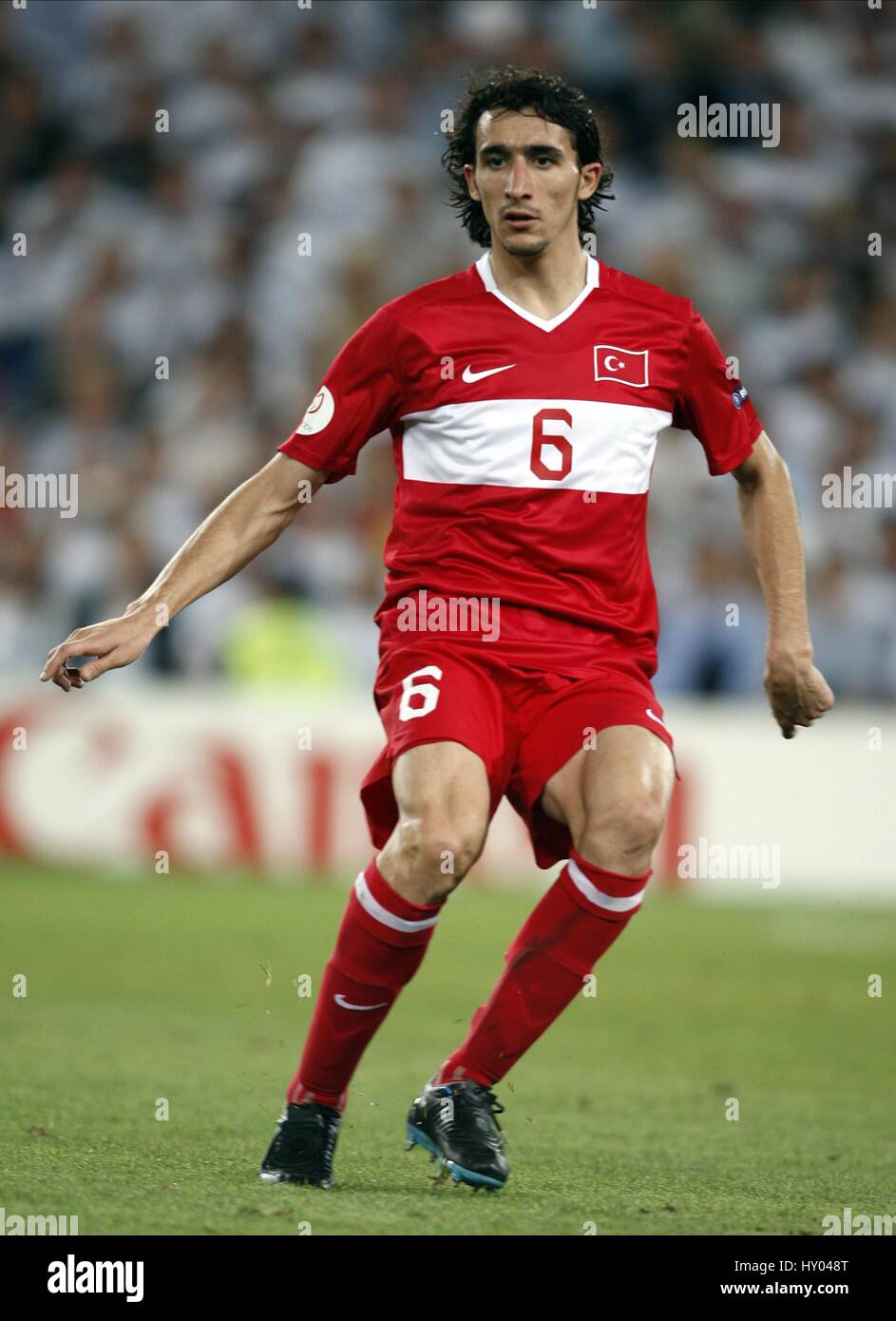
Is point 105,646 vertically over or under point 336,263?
under

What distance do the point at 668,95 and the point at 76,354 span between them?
4.33 m

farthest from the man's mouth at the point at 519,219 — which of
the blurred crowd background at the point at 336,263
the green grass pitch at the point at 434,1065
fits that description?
the blurred crowd background at the point at 336,263

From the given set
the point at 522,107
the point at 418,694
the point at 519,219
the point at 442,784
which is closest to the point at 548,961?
the point at 442,784

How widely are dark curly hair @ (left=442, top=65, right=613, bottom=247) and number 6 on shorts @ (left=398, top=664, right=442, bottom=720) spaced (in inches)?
45.2

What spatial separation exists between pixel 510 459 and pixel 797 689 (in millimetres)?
797

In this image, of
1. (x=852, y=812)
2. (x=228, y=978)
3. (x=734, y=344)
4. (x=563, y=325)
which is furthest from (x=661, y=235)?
(x=563, y=325)

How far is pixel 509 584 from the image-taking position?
4.04 m

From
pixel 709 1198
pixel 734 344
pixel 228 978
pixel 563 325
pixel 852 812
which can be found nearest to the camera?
pixel 709 1198

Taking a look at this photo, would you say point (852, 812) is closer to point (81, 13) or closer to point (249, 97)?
point (249, 97)

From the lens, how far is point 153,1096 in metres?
4.94

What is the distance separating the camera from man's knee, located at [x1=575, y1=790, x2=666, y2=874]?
3.77 meters

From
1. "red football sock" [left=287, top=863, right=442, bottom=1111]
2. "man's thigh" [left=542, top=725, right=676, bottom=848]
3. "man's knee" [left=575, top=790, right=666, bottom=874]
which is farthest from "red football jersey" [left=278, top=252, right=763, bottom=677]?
"red football sock" [left=287, top=863, right=442, bottom=1111]

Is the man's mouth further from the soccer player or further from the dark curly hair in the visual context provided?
the dark curly hair

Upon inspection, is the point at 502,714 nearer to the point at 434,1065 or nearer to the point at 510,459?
the point at 510,459
